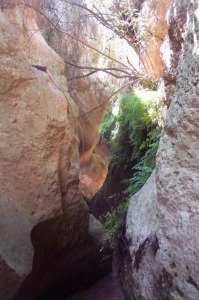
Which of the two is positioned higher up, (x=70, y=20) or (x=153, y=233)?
(x=70, y=20)

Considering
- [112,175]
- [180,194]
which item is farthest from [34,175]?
[112,175]

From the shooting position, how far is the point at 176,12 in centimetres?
471

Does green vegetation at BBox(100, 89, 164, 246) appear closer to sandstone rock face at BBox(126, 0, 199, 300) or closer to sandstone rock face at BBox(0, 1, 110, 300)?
sandstone rock face at BBox(0, 1, 110, 300)

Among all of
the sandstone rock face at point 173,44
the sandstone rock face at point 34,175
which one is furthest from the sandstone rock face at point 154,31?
the sandstone rock face at point 34,175

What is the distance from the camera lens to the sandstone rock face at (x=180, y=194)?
110 inches

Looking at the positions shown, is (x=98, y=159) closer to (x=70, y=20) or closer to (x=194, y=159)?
(x=70, y=20)

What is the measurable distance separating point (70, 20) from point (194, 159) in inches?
282

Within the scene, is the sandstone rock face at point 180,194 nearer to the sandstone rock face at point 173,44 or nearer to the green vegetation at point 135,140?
the sandstone rock face at point 173,44

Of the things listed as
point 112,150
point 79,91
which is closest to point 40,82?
point 112,150

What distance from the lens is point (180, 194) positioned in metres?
2.99

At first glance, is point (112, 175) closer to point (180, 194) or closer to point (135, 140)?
point (135, 140)

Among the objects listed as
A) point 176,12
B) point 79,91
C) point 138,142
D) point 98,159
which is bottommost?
point 98,159

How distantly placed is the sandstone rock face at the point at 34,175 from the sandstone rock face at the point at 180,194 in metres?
1.52

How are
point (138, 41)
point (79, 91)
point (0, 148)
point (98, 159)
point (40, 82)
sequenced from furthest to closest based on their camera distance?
point (98, 159), point (79, 91), point (138, 41), point (40, 82), point (0, 148)
